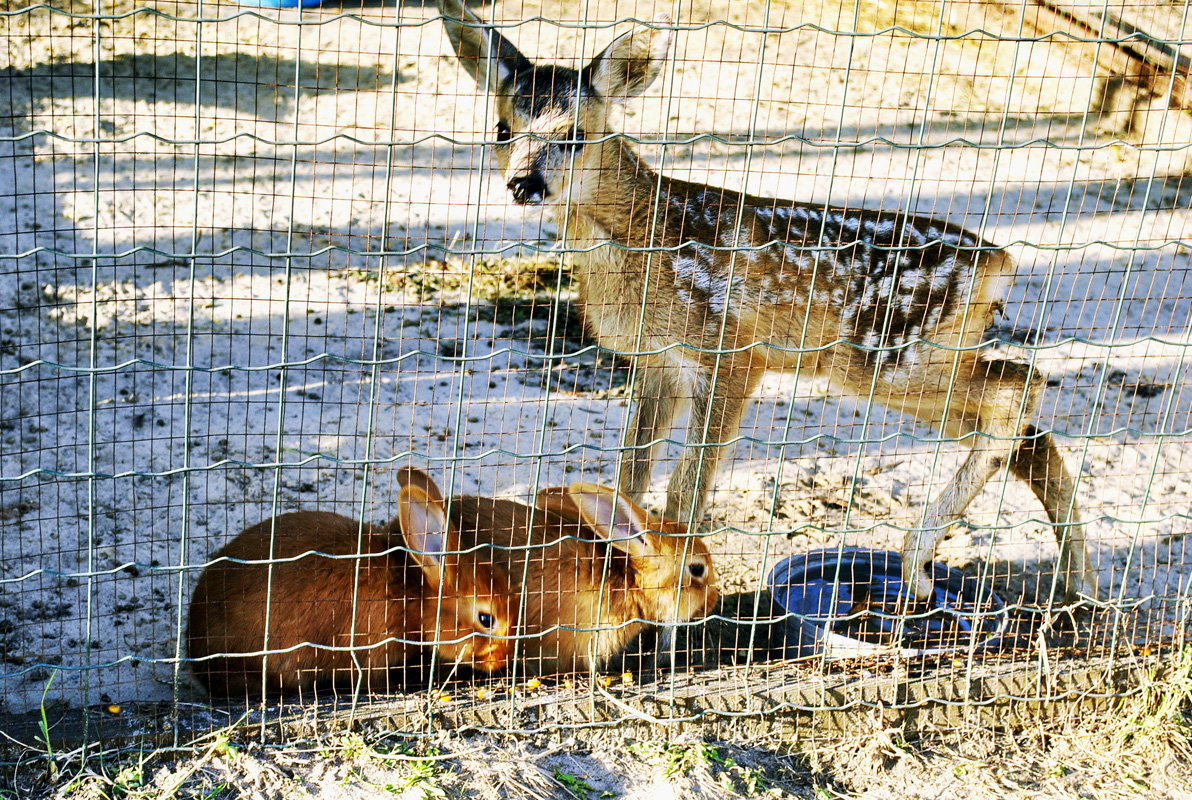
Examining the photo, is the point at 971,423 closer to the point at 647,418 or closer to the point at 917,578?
the point at 917,578

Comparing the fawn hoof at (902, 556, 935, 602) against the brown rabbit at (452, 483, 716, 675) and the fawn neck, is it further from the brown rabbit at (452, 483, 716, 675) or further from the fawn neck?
the fawn neck

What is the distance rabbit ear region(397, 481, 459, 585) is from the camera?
3539 millimetres

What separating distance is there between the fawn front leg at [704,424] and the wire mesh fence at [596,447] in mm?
19

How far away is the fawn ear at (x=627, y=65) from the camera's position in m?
4.23

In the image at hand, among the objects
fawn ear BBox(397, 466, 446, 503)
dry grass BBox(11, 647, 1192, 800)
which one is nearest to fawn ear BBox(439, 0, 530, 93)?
fawn ear BBox(397, 466, 446, 503)

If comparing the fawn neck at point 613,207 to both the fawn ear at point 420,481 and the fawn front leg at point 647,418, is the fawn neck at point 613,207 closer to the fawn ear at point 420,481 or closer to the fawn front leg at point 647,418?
the fawn front leg at point 647,418

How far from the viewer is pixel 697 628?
4.40 metres

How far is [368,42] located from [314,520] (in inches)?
243

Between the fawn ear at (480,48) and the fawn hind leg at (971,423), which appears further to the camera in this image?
the fawn hind leg at (971,423)

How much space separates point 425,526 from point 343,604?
39 centimetres

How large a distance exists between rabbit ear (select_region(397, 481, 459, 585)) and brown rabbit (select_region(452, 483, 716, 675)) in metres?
0.11

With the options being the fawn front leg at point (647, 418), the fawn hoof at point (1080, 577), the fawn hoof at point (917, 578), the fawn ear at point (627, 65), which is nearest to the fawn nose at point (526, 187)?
the fawn ear at point (627, 65)

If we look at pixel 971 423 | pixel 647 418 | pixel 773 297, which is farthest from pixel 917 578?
pixel 647 418

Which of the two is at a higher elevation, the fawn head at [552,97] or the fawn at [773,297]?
the fawn head at [552,97]
